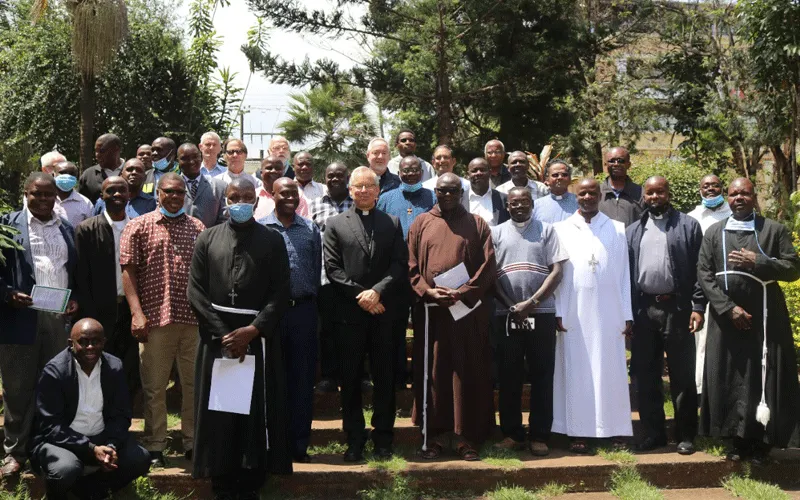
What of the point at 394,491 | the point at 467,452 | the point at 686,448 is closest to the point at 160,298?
the point at 394,491

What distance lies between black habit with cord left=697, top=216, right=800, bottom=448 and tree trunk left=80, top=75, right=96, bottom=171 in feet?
39.2

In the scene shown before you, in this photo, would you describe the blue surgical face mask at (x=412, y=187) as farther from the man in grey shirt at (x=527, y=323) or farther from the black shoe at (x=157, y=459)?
the black shoe at (x=157, y=459)

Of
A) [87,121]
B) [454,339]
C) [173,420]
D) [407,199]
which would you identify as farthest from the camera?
[87,121]

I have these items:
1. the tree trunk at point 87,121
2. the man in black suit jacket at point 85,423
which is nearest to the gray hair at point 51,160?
the man in black suit jacket at point 85,423

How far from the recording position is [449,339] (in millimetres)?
7289

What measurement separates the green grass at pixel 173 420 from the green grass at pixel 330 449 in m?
1.19

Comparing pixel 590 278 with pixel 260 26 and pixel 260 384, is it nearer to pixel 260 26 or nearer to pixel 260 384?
pixel 260 384

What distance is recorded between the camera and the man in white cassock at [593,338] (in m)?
7.46

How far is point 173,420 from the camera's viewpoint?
7.68 m

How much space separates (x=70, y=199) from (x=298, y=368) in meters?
2.64

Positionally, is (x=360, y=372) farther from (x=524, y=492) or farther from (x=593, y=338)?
(x=593, y=338)

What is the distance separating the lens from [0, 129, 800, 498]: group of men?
6.36 m

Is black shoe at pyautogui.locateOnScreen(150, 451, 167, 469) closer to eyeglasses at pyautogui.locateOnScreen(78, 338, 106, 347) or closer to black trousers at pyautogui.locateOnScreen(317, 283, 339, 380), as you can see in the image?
eyeglasses at pyautogui.locateOnScreen(78, 338, 106, 347)

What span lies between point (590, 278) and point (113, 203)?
408 cm
